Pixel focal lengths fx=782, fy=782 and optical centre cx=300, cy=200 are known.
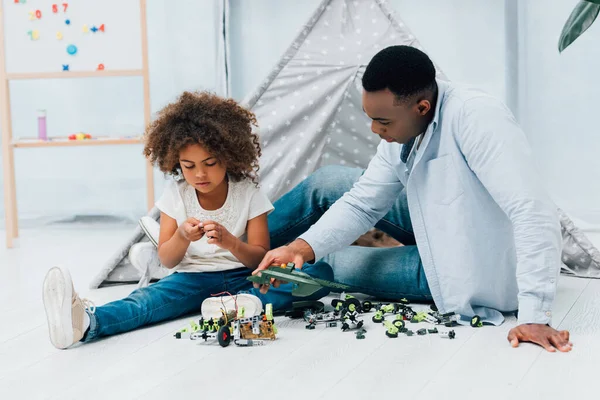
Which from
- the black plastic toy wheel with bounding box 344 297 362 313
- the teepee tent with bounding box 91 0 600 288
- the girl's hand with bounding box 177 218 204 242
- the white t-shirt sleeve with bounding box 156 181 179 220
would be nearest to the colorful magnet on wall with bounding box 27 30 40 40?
the teepee tent with bounding box 91 0 600 288

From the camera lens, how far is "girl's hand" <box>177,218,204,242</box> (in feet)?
5.80

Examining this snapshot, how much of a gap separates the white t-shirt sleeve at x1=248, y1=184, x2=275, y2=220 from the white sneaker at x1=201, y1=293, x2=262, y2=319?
0.92 feet

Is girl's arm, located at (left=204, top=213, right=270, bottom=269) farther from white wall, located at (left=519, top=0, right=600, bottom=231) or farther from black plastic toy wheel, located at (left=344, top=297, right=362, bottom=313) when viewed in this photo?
white wall, located at (left=519, top=0, right=600, bottom=231)

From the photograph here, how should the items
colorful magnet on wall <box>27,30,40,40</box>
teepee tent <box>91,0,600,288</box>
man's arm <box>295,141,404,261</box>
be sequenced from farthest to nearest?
1. colorful magnet on wall <box>27,30,40,40</box>
2. teepee tent <box>91,0,600,288</box>
3. man's arm <box>295,141,404,261</box>

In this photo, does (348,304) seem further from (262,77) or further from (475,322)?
(262,77)

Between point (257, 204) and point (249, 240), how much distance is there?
0.09m

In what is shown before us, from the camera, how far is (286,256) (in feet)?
5.70

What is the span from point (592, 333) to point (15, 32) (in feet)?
8.64

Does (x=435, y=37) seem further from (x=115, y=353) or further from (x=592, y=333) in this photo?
(x=115, y=353)

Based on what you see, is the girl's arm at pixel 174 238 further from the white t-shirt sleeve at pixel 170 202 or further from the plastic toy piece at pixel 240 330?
the plastic toy piece at pixel 240 330

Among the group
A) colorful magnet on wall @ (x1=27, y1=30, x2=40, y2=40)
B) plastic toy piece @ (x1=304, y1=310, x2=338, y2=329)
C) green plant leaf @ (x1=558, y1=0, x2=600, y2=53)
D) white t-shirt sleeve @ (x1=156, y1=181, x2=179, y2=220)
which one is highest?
colorful magnet on wall @ (x1=27, y1=30, x2=40, y2=40)

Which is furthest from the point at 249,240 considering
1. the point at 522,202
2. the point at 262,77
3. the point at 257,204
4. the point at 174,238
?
the point at 262,77

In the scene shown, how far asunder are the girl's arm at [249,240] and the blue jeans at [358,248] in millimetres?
134

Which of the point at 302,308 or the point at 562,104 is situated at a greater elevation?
the point at 562,104
